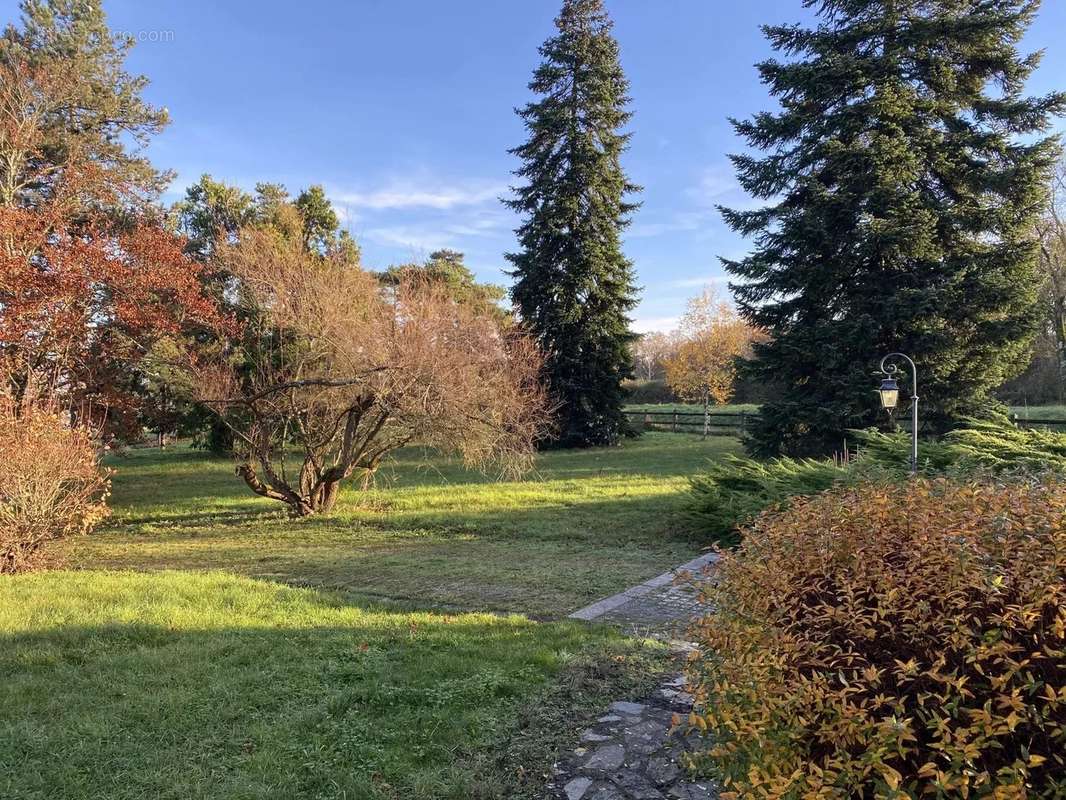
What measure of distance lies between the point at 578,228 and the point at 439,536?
50.8 feet

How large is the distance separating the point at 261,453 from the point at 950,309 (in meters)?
14.1

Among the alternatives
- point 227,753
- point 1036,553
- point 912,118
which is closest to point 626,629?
point 227,753

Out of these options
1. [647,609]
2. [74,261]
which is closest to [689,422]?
[647,609]

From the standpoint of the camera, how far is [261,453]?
35.7 ft

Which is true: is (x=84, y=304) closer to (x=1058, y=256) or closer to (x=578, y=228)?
(x=578, y=228)

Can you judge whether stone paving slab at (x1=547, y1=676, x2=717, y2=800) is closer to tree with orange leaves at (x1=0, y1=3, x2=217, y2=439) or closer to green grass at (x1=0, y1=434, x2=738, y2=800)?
green grass at (x1=0, y1=434, x2=738, y2=800)

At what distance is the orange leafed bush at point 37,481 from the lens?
650 cm

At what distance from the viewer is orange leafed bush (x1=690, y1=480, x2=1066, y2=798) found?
5.19 ft

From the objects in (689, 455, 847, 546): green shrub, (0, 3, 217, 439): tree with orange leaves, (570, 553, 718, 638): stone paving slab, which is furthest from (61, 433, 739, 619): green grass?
(0, 3, 217, 439): tree with orange leaves

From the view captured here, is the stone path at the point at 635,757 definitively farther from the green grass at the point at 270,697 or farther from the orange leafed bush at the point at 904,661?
the orange leafed bush at the point at 904,661

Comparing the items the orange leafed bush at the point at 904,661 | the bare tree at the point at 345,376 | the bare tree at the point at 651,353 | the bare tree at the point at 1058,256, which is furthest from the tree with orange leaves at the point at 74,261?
the bare tree at the point at 651,353

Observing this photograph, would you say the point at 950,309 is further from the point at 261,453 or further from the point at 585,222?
the point at 261,453

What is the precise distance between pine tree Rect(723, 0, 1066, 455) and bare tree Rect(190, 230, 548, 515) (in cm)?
707

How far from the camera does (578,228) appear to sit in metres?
22.1
